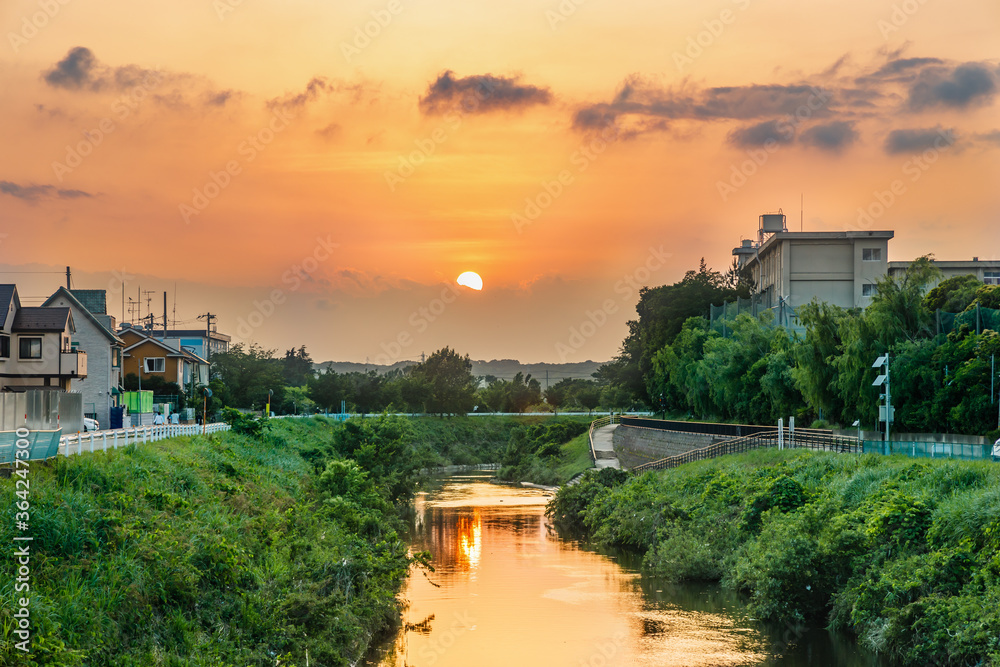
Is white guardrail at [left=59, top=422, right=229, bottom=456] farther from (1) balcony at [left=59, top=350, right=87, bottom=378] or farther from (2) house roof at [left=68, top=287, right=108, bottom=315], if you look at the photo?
(2) house roof at [left=68, top=287, right=108, bottom=315]

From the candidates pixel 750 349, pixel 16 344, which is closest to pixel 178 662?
pixel 16 344

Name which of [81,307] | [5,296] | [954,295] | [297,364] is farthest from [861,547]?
[297,364]

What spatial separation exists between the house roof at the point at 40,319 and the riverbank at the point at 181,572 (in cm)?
2395

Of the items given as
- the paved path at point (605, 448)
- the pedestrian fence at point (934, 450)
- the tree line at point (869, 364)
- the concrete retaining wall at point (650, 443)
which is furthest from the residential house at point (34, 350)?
the pedestrian fence at point (934, 450)

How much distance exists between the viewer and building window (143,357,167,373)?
70.9 metres

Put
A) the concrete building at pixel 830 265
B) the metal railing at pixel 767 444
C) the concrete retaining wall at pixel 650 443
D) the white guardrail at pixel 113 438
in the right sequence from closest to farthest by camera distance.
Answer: the white guardrail at pixel 113 438, the metal railing at pixel 767 444, the concrete retaining wall at pixel 650 443, the concrete building at pixel 830 265

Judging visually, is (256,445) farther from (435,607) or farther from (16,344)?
(435,607)

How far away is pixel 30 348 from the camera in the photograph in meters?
49.1

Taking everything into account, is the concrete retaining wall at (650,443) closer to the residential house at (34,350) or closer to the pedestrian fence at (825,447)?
the pedestrian fence at (825,447)

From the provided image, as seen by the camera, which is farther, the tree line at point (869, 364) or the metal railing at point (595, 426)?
the metal railing at point (595, 426)

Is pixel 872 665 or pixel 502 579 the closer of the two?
pixel 872 665

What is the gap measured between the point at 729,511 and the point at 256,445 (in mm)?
A: 24341

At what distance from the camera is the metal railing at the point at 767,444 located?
3650 cm

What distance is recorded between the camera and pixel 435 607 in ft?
92.8
